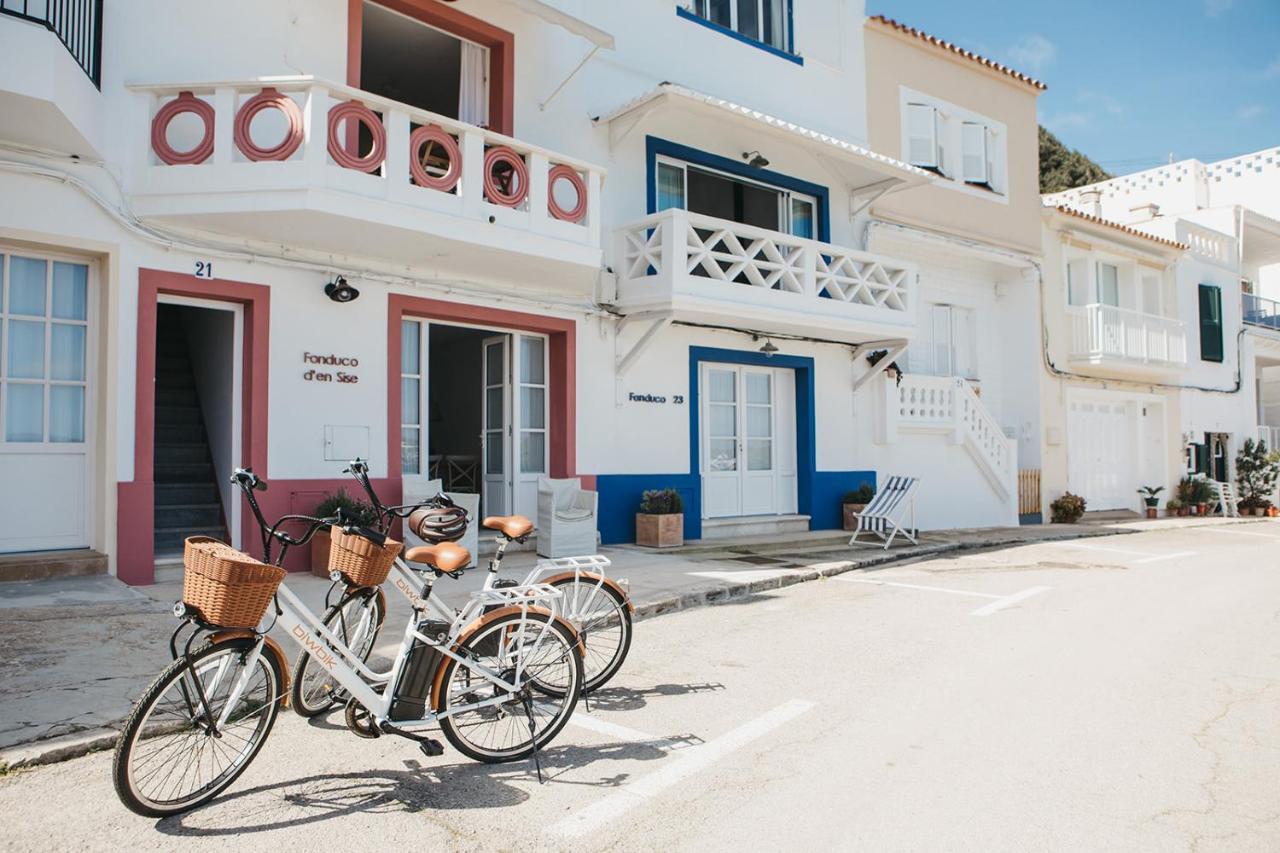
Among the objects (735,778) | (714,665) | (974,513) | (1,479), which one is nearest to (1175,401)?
(974,513)

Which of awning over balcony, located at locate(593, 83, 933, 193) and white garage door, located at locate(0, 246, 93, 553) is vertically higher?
awning over balcony, located at locate(593, 83, 933, 193)

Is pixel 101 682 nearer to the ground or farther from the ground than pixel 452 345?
nearer to the ground

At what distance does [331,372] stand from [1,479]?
2946 mm

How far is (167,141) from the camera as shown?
824 centimetres

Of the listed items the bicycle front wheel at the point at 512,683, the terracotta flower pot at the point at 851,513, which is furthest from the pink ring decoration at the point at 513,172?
the terracotta flower pot at the point at 851,513

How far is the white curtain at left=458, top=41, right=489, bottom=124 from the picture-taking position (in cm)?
1094

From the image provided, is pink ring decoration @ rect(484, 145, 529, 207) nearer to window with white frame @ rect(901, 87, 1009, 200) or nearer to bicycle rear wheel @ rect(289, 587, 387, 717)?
bicycle rear wheel @ rect(289, 587, 387, 717)

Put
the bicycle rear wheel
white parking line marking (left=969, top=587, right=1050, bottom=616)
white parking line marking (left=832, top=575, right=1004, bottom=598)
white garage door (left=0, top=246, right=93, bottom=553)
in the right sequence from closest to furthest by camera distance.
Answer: the bicycle rear wheel < white garage door (left=0, top=246, right=93, bottom=553) < white parking line marking (left=969, top=587, right=1050, bottom=616) < white parking line marking (left=832, top=575, right=1004, bottom=598)

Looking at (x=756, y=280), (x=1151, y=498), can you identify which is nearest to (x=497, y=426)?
(x=756, y=280)

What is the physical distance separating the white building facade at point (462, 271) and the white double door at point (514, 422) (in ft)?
0.14

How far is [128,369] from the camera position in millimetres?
8039

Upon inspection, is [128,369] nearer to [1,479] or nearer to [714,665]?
[1,479]

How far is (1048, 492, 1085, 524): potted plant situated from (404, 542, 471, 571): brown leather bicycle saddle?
16.5 m

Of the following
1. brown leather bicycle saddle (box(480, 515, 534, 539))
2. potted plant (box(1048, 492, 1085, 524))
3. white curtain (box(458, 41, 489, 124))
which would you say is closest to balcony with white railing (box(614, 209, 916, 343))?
white curtain (box(458, 41, 489, 124))
